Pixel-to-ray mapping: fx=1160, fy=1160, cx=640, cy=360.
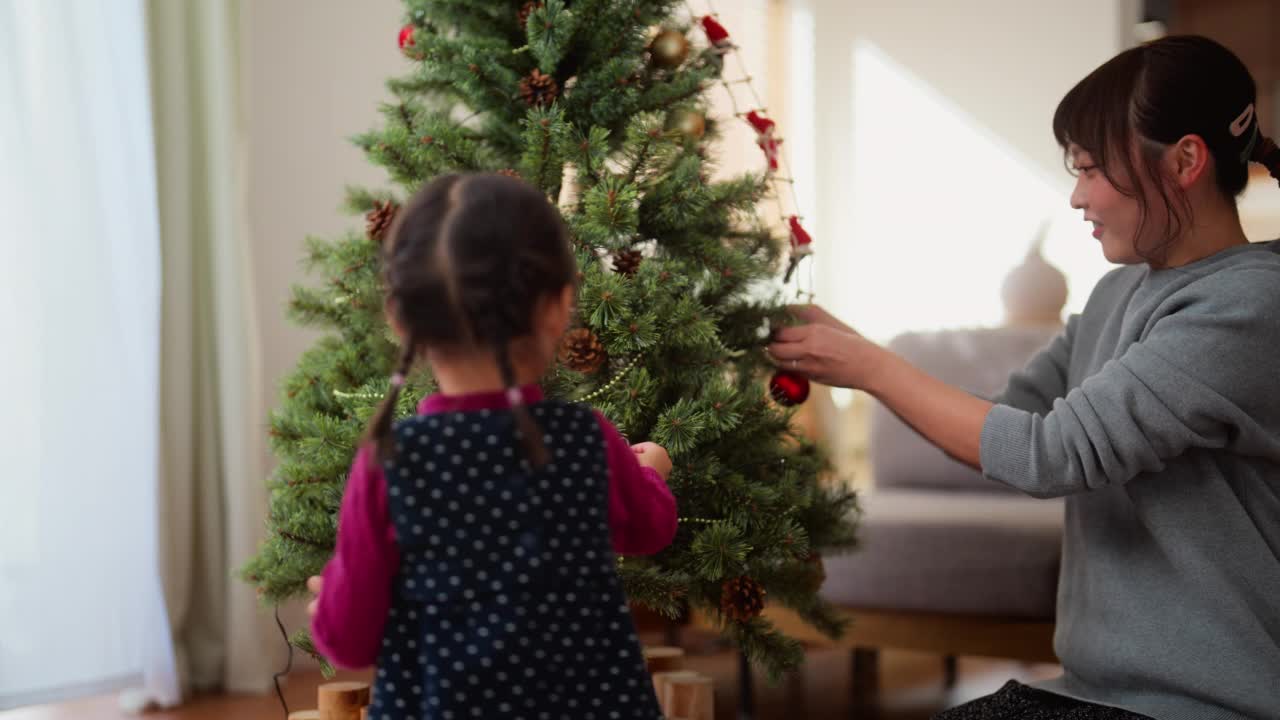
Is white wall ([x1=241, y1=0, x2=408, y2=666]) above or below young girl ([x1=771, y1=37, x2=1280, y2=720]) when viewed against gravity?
above

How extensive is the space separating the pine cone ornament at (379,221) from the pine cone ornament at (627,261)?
299 millimetres

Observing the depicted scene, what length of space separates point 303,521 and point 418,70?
1.97ft

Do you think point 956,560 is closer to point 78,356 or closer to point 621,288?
point 621,288

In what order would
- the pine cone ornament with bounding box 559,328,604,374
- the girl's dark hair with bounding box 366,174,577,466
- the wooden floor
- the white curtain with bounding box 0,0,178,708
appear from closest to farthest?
the girl's dark hair with bounding box 366,174,577,466 → the pine cone ornament with bounding box 559,328,604,374 → the white curtain with bounding box 0,0,178,708 → the wooden floor

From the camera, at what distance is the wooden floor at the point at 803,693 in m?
2.27

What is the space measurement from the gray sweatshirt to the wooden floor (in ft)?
3.66

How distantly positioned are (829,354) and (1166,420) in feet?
1.26

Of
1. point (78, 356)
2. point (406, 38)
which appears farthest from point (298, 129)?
point (406, 38)

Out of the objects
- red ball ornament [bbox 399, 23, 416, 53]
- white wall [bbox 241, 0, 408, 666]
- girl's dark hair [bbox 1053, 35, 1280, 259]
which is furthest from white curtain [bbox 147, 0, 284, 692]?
girl's dark hair [bbox 1053, 35, 1280, 259]

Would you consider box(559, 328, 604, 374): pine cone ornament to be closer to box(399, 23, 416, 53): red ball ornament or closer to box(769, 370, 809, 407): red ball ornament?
box(769, 370, 809, 407): red ball ornament

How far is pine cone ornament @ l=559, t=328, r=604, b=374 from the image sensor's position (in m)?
1.33

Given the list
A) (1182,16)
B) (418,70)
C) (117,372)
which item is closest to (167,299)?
(117,372)

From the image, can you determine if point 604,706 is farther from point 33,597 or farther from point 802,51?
point 802,51

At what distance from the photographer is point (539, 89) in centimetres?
142
